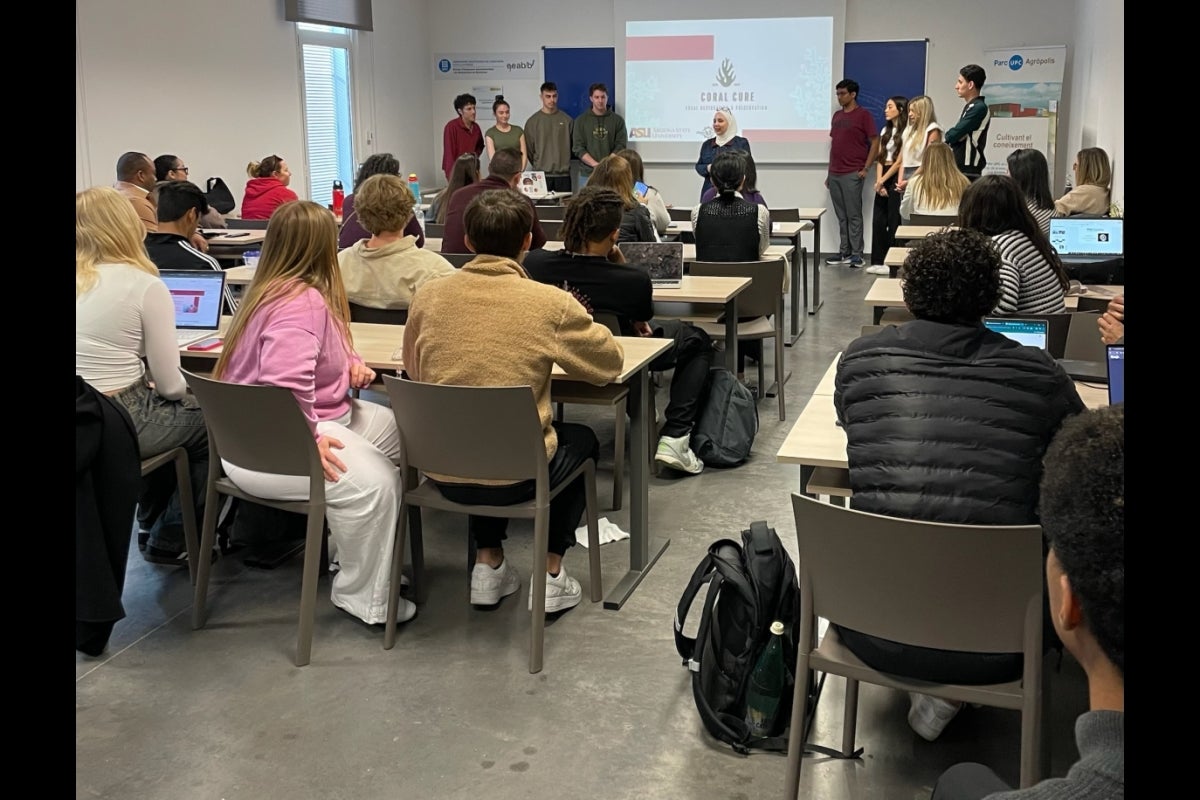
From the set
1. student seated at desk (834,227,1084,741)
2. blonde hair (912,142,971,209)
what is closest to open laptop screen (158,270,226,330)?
student seated at desk (834,227,1084,741)

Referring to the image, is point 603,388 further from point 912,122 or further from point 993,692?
point 912,122

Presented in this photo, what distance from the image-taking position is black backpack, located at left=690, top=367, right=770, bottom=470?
185 inches

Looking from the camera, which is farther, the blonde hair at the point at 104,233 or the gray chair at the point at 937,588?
the blonde hair at the point at 104,233

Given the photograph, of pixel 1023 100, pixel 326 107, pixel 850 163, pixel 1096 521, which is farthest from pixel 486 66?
pixel 1096 521

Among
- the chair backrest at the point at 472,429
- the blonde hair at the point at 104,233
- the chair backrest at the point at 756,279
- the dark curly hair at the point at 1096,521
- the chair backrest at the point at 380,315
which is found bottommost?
the chair backrest at the point at 472,429

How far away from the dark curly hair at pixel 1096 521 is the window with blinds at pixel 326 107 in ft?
32.3

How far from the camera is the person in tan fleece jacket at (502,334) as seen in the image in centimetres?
304

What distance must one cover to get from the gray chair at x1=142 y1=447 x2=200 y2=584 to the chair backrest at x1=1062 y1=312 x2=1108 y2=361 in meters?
2.66

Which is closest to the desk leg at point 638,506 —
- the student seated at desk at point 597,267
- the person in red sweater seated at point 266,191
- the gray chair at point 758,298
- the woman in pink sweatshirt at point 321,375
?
the student seated at desk at point 597,267

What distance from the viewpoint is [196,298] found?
407 centimetres

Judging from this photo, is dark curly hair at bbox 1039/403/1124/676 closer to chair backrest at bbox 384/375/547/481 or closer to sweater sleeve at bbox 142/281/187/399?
chair backrest at bbox 384/375/547/481

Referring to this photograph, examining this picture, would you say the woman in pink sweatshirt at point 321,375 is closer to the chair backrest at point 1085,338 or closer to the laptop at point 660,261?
the laptop at point 660,261
